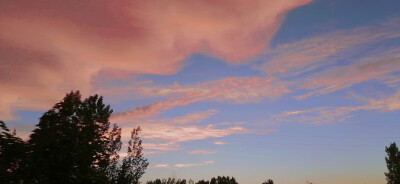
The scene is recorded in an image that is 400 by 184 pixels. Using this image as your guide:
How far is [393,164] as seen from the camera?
6069 cm

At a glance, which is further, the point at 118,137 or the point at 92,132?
the point at 118,137

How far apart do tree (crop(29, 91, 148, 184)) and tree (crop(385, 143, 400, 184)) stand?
5771 cm

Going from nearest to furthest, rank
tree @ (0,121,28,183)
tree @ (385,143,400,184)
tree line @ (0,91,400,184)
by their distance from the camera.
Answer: tree @ (0,121,28,183)
tree line @ (0,91,400,184)
tree @ (385,143,400,184)

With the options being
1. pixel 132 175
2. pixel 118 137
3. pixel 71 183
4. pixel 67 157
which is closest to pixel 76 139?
pixel 67 157

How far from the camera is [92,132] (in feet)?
114

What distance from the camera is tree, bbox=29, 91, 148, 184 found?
89.4ft

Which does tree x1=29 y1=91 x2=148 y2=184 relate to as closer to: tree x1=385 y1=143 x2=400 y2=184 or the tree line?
the tree line

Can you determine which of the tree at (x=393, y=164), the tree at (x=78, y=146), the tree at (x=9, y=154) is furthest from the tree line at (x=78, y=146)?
the tree at (x=393, y=164)

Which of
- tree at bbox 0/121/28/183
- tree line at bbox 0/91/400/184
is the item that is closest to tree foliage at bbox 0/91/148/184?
tree line at bbox 0/91/400/184

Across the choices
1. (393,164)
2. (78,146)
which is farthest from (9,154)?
(393,164)

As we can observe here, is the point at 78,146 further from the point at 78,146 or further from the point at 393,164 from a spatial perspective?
the point at 393,164

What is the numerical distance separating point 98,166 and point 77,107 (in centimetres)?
851

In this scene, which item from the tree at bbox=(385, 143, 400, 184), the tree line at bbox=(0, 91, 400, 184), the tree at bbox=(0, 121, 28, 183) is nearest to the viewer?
the tree at bbox=(0, 121, 28, 183)

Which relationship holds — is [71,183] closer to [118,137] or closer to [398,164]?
[118,137]
